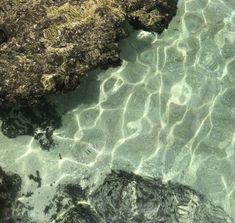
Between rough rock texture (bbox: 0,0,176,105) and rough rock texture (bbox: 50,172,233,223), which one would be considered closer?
rough rock texture (bbox: 50,172,233,223)

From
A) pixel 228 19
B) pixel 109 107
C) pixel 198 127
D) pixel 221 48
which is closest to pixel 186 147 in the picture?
pixel 198 127

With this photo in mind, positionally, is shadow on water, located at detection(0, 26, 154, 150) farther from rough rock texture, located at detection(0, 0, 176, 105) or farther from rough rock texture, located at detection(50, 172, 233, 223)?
rough rock texture, located at detection(50, 172, 233, 223)

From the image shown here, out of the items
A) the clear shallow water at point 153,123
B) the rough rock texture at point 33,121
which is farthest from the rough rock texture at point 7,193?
the rough rock texture at point 33,121

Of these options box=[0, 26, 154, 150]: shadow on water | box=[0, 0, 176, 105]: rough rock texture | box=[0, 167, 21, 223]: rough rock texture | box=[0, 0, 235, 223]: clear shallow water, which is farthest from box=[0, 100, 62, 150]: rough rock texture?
box=[0, 167, 21, 223]: rough rock texture

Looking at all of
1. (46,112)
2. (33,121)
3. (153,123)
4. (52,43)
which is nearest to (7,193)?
(33,121)

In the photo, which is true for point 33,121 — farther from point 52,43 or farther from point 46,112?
point 52,43

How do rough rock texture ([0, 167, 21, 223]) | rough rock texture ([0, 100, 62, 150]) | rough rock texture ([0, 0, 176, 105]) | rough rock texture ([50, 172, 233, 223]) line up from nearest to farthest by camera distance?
rough rock texture ([0, 167, 21, 223]), rough rock texture ([50, 172, 233, 223]), rough rock texture ([0, 0, 176, 105]), rough rock texture ([0, 100, 62, 150])

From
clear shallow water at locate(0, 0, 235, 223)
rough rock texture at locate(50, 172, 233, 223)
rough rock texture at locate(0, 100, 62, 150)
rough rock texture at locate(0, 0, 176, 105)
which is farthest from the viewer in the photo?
rough rock texture at locate(0, 100, 62, 150)
